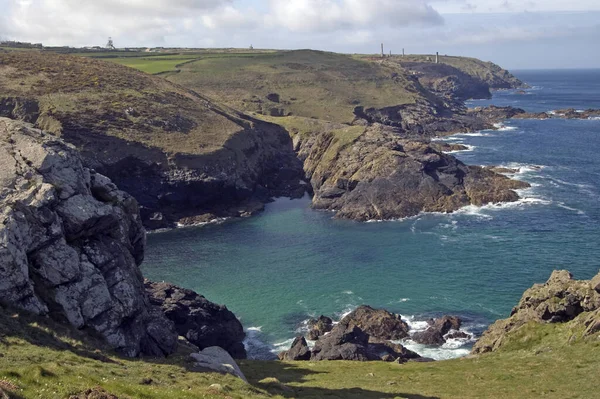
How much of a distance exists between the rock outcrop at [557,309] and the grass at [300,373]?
1.26 metres

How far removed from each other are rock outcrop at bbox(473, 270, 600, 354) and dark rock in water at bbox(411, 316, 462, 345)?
8.47 metres

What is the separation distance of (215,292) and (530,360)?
48.1 m

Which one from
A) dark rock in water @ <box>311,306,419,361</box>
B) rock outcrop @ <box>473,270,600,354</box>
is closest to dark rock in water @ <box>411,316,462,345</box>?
dark rock in water @ <box>311,306,419,361</box>

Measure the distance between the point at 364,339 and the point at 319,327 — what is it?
295 inches

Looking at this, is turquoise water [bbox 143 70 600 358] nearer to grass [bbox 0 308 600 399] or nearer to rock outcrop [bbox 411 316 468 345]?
rock outcrop [bbox 411 316 468 345]

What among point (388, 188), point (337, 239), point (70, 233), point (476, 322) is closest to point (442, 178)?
point (388, 188)

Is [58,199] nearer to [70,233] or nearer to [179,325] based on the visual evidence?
[70,233]

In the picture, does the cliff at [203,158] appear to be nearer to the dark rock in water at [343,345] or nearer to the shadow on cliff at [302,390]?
the dark rock in water at [343,345]

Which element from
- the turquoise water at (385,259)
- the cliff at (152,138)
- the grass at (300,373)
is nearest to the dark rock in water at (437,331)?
the turquoise water at (385,259)

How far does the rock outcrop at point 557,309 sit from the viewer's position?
45.9m

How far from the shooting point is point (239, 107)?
194 meters

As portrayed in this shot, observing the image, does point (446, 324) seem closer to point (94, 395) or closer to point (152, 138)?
point (94, 395)

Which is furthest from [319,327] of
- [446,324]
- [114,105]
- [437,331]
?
[114,105]

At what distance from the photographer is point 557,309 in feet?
162
